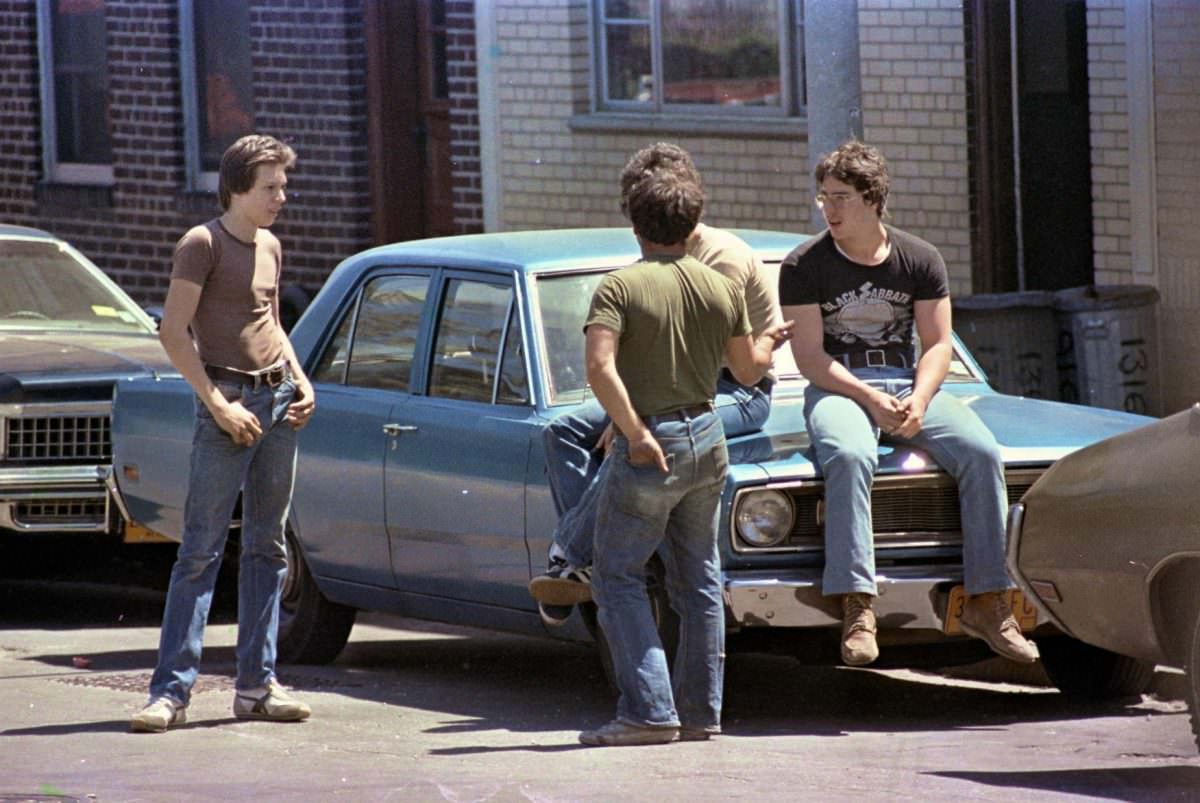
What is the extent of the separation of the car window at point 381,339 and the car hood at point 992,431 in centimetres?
139

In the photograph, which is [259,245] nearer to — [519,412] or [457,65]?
[519,412]

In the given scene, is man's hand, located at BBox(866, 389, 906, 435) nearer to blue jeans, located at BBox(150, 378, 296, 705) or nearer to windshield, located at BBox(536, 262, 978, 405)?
windshield, located at BBox(536, 262, 978, 405)

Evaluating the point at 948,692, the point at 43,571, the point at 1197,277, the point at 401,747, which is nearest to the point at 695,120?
the point at 1197,277

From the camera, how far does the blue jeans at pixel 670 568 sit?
7156mm

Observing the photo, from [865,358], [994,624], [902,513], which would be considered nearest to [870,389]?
[865,358]

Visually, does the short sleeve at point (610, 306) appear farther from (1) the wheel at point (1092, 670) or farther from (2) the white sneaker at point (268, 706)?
(1) the wheel at point (1092, 670)

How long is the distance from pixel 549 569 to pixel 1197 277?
6.69m

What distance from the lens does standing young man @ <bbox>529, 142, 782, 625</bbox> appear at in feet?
24.4

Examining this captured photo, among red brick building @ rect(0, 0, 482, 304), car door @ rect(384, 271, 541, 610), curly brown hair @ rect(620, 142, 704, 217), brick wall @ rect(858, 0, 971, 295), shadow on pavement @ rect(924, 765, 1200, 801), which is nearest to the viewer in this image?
shadow on pavement @ rect(924, 765, 1200, 801)

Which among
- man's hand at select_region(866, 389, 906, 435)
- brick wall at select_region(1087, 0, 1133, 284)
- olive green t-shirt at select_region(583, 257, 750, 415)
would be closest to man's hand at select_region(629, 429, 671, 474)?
olive green t-shirt at select_region(583, 257, 750, 415)

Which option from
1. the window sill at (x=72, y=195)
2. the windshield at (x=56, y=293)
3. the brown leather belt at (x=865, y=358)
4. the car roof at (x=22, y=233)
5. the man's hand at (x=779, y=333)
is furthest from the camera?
the window sill at (x=72, y=195)

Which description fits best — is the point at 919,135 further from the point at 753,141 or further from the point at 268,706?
the point at 268,706

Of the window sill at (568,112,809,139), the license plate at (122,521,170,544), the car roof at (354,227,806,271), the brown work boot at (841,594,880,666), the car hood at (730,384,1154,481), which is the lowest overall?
the license plate at (122,521,170,544)

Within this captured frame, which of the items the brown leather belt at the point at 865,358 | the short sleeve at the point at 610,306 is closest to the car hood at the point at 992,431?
the brown leather belt at the point at 865,358
